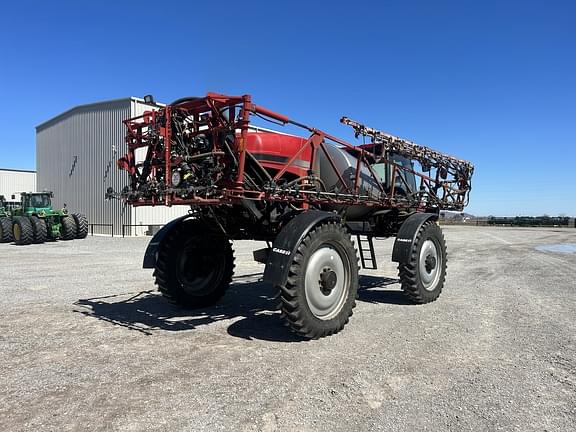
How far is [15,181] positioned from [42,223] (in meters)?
35.1

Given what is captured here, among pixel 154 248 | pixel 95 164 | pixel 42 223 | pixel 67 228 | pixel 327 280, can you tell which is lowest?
pixel 327 280

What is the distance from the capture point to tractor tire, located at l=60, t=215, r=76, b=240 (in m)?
23.3

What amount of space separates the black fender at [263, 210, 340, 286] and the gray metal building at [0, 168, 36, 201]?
172ft

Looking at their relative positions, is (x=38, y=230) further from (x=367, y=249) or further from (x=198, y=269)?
(x=367, y=249)

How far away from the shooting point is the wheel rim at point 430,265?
308 inches

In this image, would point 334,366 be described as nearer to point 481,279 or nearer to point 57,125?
point 481,279

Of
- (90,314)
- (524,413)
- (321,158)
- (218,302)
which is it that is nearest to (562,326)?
(524,413)

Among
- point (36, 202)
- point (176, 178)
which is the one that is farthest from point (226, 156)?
point (36, 202)

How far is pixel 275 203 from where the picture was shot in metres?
6.14

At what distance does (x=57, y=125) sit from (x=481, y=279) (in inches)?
1320

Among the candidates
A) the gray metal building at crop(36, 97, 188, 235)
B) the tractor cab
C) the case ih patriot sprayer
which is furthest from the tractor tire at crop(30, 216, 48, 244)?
the case ih patriot sprayer

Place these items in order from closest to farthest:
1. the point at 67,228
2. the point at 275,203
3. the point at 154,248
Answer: the point at 275,203
the point at 154,248
the point at 67,228

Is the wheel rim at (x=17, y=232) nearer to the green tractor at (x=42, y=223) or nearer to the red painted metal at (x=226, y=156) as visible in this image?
the green tractor at (x=42, y=223)

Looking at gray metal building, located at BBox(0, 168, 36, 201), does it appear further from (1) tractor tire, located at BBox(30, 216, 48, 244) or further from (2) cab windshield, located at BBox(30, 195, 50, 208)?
(1) tractor tire, located at BBox(30, 216, 48, 244)
